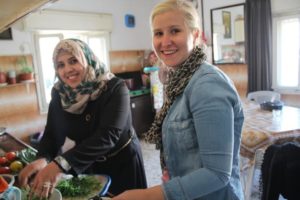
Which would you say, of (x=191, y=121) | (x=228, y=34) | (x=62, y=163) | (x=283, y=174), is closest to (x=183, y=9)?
(x=191, y=121)

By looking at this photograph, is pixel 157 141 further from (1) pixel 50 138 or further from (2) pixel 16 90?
(2) pixel 16 90

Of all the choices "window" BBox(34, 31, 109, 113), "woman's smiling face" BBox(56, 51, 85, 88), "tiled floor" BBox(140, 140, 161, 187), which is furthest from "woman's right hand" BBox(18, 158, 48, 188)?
"window" BBox(34, 31, 109, 113)

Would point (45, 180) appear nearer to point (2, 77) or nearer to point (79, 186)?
point (79, 186)

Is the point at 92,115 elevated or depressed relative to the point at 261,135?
elevated

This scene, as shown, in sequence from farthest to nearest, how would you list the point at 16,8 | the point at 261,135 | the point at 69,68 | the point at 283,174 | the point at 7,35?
the point at 7,35 < the point at 261,135 < the point at 283,174 < the point at 69,68 < the point at 16,8

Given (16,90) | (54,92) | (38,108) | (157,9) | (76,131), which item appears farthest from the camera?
(38,108)

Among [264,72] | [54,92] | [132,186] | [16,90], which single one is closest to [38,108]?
[16,90]

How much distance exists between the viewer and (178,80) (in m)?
0.80

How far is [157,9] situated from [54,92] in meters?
0.82

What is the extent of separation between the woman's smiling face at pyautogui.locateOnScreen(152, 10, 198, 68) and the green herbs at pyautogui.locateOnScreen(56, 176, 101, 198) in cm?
57

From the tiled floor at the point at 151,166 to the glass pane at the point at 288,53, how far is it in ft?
6.63

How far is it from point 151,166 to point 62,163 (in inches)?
101

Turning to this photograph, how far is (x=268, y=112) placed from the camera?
2.56 meters

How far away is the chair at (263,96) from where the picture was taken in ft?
11.2
